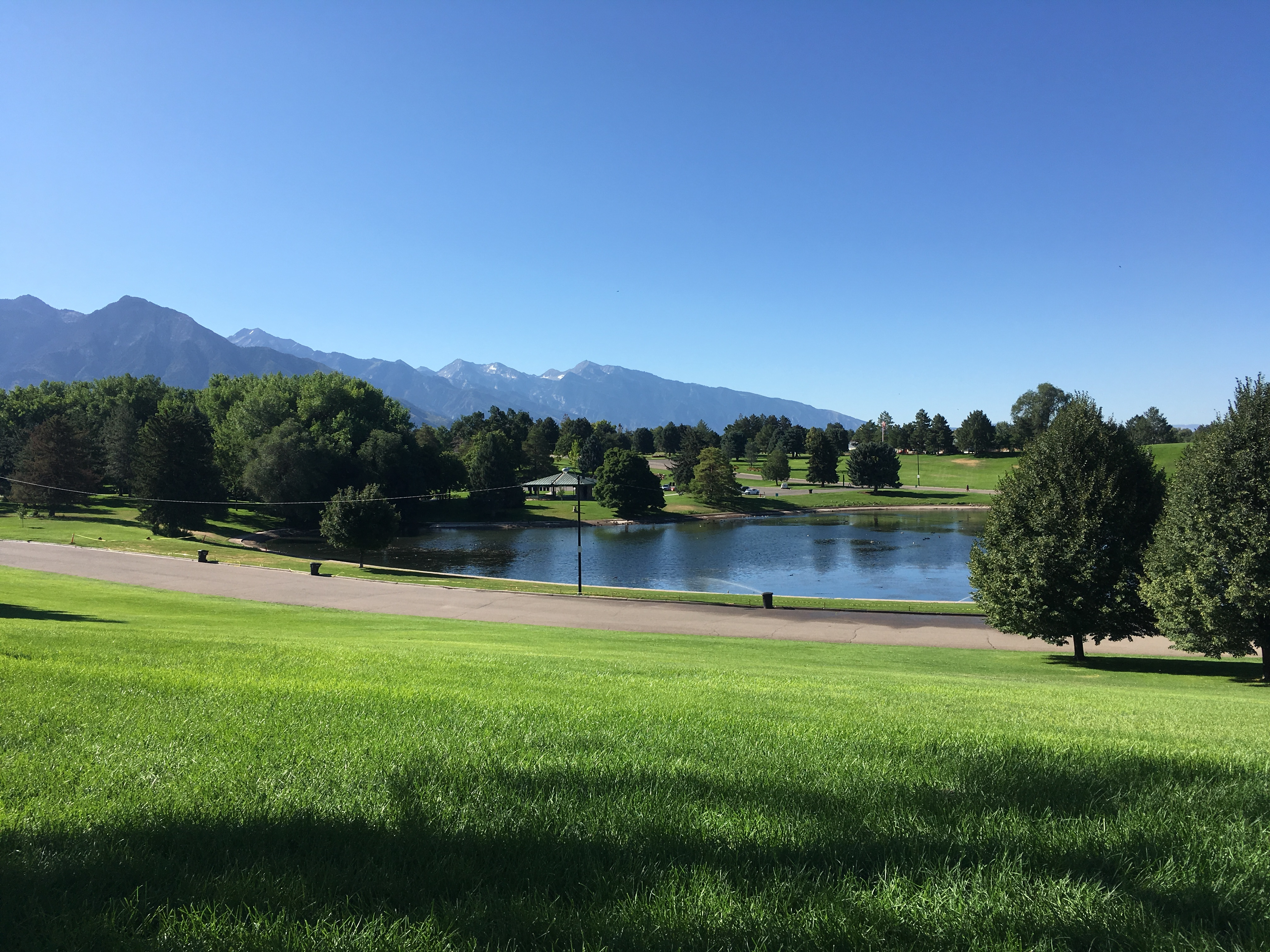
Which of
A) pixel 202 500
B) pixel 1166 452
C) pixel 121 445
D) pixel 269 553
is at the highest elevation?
pixel 1166 452

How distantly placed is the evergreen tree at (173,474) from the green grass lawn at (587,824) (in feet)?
211

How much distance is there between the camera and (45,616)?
1795 cm

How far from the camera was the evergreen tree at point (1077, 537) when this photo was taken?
21.0 m

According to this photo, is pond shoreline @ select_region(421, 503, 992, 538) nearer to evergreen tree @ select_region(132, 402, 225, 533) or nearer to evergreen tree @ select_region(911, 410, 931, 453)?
evergreen tree @ select_region(132, 402, 225, 533)

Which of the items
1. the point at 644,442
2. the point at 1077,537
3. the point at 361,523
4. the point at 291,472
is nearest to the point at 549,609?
the point at 1077,537

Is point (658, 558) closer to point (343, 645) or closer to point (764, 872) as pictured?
point (343, 645)

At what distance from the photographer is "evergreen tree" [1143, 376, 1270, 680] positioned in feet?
56.0

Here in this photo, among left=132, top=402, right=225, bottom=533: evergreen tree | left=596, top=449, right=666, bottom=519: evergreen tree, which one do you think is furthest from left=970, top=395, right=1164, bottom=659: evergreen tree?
left=596, top=449, right=666, bottom=519: evergreen tree

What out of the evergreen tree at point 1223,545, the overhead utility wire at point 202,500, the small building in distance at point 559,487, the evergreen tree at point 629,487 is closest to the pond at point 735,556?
the evergreen tree at point 629,487

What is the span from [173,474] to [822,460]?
106 meters

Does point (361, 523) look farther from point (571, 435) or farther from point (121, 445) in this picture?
point (571, 435)

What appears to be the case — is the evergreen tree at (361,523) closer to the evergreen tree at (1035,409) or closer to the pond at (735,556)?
the pond at (735,556)

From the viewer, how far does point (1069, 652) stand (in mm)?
24391

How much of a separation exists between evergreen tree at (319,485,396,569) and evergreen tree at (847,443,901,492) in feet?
317
